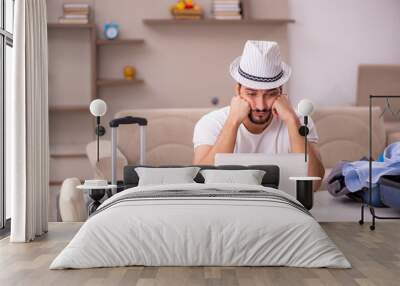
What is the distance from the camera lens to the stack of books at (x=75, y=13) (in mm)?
7500

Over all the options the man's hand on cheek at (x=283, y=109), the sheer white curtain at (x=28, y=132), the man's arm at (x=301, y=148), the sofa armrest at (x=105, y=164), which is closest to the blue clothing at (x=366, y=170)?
the man's arm at (x=301, y=148)

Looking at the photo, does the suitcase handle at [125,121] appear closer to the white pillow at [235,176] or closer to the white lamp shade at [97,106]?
the white lamp shade at [97,106]

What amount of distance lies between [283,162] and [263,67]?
89 centimetres

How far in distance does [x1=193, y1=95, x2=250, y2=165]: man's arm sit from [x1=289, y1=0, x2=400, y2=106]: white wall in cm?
176

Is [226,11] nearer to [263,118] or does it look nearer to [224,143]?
[263,118]

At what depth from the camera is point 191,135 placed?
674cm

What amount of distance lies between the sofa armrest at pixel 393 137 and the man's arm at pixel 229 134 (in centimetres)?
157

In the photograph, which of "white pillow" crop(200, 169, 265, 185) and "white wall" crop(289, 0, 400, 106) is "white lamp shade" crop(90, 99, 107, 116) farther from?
"white wall" crop(289, 0, 400, 106)

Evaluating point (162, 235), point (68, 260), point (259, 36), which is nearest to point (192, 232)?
point (162, 235)

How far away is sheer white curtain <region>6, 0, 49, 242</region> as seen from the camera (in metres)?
4.86

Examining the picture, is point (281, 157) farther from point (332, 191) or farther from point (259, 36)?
point (259, 36)

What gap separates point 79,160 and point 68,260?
3658 mm

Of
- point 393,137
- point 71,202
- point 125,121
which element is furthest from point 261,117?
point 71,202

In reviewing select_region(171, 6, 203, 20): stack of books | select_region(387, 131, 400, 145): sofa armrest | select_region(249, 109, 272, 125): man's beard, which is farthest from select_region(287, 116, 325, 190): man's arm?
select_region(171, 6, 203, 20): stack of books
